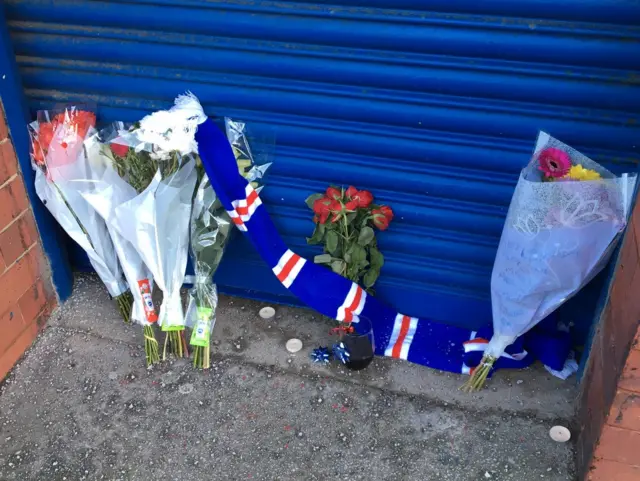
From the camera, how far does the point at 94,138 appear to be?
284 cm

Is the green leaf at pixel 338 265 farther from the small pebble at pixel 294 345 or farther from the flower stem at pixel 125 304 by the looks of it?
the flower stem at pixel 125 304

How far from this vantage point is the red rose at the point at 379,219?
110 inches

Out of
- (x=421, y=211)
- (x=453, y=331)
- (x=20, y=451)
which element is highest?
(x=421, y=211)

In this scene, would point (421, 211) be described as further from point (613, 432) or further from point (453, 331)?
point (613, 432)

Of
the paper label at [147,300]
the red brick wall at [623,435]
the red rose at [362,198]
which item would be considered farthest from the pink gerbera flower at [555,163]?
the paper label at [147,300]

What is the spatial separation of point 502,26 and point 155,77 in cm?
150

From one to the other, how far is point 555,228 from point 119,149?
1.87m

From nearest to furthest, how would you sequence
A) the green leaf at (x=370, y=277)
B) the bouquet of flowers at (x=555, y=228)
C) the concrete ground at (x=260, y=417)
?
the bouquet of flowers at (x=555, y=228), the concrete ground at (x=260, y=417), the green leaf at (x=370, y=277)

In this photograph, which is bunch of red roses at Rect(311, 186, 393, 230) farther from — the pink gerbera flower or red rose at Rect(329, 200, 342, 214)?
the pink gerbera flower

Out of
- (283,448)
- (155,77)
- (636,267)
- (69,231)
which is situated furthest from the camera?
(69,231)

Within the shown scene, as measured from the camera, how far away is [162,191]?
272 cm

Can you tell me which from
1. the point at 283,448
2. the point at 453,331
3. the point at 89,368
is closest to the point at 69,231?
the point at 89,368

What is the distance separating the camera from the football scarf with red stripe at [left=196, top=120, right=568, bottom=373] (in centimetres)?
278

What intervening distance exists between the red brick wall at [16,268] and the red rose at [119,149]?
495mm
